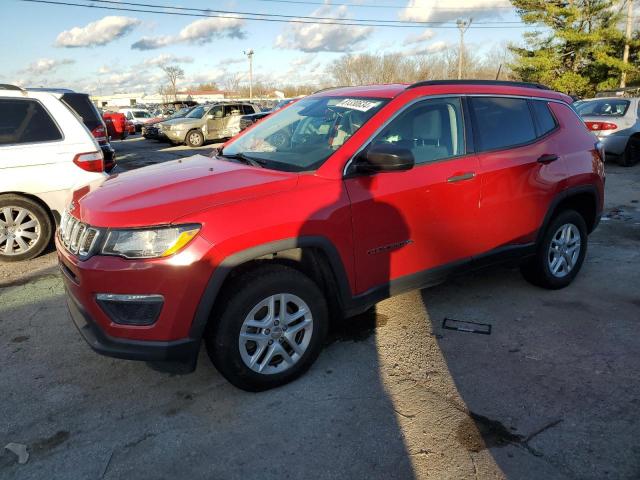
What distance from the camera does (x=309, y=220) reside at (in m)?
2.76

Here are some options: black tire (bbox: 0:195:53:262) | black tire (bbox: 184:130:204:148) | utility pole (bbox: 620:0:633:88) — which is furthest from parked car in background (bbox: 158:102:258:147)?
utility pole (bbox: 620:0:633:88)

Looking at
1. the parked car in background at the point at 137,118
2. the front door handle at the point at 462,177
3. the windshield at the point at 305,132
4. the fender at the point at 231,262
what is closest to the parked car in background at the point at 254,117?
the windshield at the point at 305,132

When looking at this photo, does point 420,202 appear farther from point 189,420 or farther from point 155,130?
point 155,130

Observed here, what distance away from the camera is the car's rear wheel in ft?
62.5

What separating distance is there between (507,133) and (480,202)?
2.29ft

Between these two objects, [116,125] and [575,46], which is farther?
[575,46]

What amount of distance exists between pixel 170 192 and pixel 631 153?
11.9 meters

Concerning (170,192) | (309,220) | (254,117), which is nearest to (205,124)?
(254,117)

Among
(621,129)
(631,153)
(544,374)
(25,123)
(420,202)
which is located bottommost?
(544,374)

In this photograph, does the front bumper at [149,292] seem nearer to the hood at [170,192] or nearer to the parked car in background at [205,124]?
the hood at [170,192]

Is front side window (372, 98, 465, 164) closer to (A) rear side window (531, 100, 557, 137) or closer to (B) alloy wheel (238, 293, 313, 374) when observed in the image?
(A) rear side window (531, 100, 557, 137)

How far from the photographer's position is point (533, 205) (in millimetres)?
3936

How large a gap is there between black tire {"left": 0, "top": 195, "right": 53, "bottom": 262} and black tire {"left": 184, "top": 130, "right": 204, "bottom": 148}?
1441 centimetres

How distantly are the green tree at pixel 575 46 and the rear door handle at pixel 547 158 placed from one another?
2871cm
